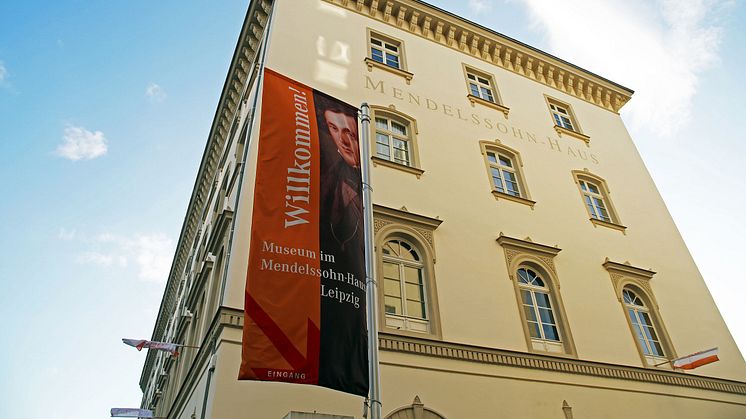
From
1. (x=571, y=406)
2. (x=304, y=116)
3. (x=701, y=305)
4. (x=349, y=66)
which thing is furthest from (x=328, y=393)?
(x=701, y=305)

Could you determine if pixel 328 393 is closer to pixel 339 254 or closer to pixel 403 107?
pixel 339 254

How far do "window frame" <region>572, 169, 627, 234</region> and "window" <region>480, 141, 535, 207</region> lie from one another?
7.33ft

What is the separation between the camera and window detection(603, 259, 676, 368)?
40.4ft

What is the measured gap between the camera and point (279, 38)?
13047 millimetres

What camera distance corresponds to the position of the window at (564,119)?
17275mm

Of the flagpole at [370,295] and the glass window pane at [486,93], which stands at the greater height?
the glass window pane at [486,93]

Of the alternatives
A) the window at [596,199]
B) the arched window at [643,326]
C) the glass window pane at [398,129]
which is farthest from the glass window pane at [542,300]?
the glass window pane at [398,129]

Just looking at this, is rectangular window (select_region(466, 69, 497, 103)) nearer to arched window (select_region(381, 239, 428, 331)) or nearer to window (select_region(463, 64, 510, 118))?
window (select_region(463, 64, 510, 118))

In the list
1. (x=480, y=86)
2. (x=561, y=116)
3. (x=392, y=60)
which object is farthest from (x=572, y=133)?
(x=392, y=60)

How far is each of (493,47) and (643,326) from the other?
10635mm

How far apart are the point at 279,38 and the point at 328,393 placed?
30.1 feet

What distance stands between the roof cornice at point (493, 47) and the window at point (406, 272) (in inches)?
326

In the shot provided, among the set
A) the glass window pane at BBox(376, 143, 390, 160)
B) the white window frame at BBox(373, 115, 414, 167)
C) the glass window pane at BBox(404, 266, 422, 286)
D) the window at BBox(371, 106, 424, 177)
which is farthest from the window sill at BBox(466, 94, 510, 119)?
the glass window pane at BBox(404, 266, 422, 286)

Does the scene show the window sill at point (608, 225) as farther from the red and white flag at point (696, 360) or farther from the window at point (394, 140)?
the window at point (394, 140)
